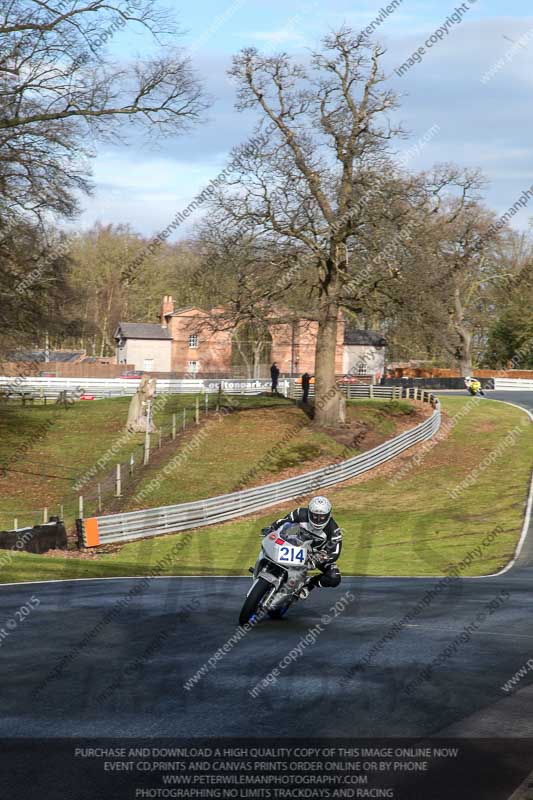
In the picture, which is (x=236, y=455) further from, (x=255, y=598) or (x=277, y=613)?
(x=255, y=598)

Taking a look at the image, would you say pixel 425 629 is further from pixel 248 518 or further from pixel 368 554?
pixel 248 518

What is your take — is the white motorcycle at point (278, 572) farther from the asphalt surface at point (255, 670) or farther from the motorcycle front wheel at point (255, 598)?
the asphalt surface at point (255, 670)

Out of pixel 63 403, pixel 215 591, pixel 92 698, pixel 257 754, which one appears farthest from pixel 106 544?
pixel 63 403

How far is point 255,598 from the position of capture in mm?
10609

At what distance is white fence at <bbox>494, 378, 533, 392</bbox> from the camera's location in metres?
79.2

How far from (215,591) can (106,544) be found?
39.4 ft

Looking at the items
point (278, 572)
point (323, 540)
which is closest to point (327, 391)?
point (323, 540)

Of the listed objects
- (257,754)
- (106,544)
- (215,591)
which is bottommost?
(106,544)

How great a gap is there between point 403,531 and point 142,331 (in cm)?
6919

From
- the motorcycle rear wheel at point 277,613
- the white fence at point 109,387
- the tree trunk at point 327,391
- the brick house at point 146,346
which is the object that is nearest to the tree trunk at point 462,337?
the white fence at point 109,387

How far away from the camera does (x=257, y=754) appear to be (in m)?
6.57

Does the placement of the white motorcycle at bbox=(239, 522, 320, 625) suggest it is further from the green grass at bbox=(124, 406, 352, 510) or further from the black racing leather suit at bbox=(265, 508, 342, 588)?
the green grass at bbox=(124, 406, 352, 510)

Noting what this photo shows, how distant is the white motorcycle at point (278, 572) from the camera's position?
10.6 meters

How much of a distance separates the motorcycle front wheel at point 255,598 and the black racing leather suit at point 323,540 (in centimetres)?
72
